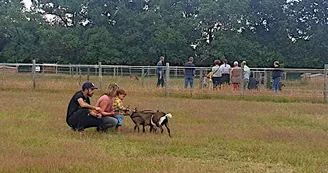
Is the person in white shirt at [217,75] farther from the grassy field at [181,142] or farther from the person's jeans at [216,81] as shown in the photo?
the grassy field at [181,142]

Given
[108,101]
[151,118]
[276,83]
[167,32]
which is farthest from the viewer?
[167,32]

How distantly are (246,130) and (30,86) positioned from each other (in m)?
12.6

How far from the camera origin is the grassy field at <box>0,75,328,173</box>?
6891 mm

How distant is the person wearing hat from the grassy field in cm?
19

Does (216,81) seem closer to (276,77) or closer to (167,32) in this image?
(276,77)

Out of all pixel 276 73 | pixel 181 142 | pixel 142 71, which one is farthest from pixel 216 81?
pixel 181 142

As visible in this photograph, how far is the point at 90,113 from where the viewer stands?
950 cm

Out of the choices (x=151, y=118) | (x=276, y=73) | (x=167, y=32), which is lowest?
(x=151, y=118)

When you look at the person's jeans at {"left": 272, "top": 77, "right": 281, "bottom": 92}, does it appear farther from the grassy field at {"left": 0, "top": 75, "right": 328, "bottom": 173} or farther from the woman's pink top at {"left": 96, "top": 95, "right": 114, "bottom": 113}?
the woman's pink top at {"left": 96, "top": 95, "right": 114, "bottom": 113}

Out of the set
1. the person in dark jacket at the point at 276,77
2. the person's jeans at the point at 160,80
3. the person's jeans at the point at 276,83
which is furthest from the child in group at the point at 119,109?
the person in dark jacket at the point at 276,77

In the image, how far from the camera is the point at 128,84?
20984 millimetres

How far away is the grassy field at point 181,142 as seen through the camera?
6891 millimetres

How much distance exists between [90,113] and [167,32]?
4364cm

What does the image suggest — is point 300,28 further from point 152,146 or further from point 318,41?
point 152,146
